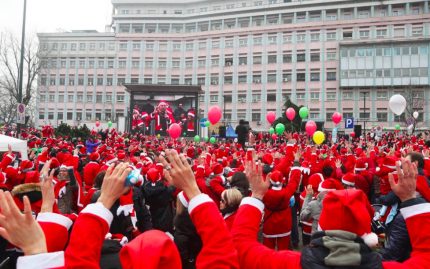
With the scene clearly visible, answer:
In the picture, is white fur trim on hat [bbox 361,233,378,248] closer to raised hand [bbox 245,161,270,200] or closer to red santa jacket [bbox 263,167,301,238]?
raised hand [bbox 245,161,270,200]

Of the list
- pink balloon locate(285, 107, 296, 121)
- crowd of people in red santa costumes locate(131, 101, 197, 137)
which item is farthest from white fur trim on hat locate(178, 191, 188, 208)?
crowd of people in red santa costumes locate(131, 101, 197, 137)

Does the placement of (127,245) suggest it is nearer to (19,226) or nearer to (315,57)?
(19,226)

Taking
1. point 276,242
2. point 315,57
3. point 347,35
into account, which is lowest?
point 276,242

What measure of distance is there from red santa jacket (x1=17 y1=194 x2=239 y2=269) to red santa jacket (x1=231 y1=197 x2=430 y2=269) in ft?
0.88

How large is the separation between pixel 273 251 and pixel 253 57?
59.0 m

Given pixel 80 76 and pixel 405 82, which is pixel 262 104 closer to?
pixel 405 82

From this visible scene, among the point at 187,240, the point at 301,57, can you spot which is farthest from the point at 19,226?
the point at 301,57

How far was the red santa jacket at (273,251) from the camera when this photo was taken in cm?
192

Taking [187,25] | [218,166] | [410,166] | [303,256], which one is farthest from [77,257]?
[187,25]

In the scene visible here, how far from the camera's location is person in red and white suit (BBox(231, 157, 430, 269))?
1732mm

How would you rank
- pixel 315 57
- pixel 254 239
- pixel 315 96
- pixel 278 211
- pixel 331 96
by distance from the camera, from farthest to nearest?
pixel 315 57
pixel 315 96
pixel 331 96
pixel 278 211
pixel 254 239

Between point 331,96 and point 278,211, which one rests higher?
point 331,96

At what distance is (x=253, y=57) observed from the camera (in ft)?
194

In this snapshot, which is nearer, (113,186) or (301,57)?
(113,186)
